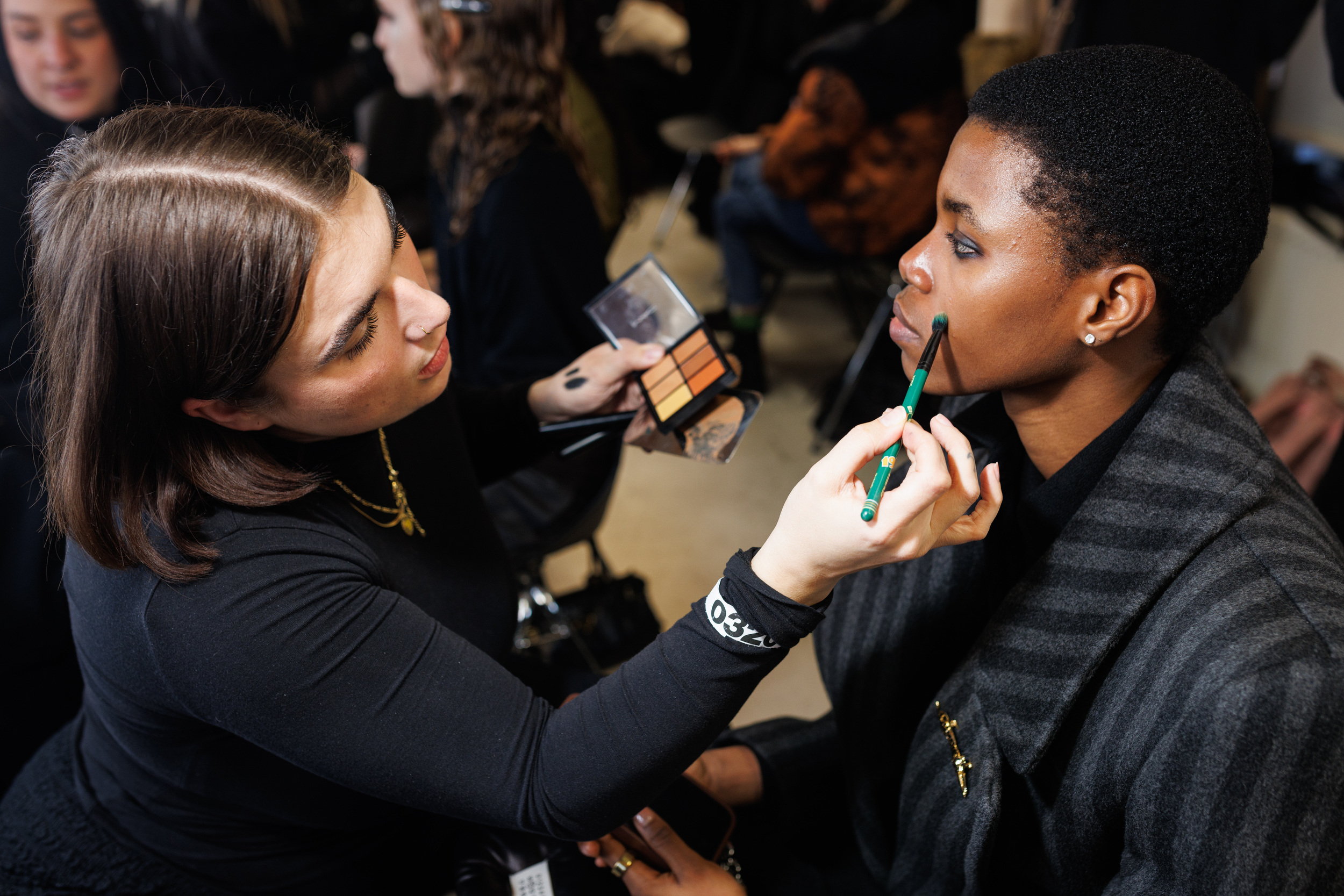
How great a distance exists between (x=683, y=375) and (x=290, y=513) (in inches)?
18.9

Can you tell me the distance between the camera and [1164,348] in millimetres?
814

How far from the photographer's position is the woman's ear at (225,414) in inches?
28.4

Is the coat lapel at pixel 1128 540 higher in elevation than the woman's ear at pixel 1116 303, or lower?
lower

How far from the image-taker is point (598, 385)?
115 centimetres

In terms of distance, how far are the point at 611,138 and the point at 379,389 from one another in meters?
1.40

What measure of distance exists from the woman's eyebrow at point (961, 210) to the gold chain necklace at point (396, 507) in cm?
61

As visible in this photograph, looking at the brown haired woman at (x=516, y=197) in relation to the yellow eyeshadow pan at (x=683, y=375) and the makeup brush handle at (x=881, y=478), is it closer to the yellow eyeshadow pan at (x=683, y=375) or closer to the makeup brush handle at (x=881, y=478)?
the yellow eyeshadow pan at (x=683, y=375)

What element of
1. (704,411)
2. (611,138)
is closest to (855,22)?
(611,138)

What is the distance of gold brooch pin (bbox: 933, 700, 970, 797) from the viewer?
0.84m

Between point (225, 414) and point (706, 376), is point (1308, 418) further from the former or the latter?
point (225, 414)

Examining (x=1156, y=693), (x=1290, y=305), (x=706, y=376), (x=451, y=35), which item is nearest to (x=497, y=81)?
(x=451, y=35)

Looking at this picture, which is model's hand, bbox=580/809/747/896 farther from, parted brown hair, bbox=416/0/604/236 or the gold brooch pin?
parted brown hair, bbox=416/0/604/236

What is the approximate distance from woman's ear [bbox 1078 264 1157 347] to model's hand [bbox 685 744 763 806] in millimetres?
658

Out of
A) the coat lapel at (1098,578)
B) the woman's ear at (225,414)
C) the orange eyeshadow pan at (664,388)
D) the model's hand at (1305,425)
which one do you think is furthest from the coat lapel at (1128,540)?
the model's hand at (1305,425)
